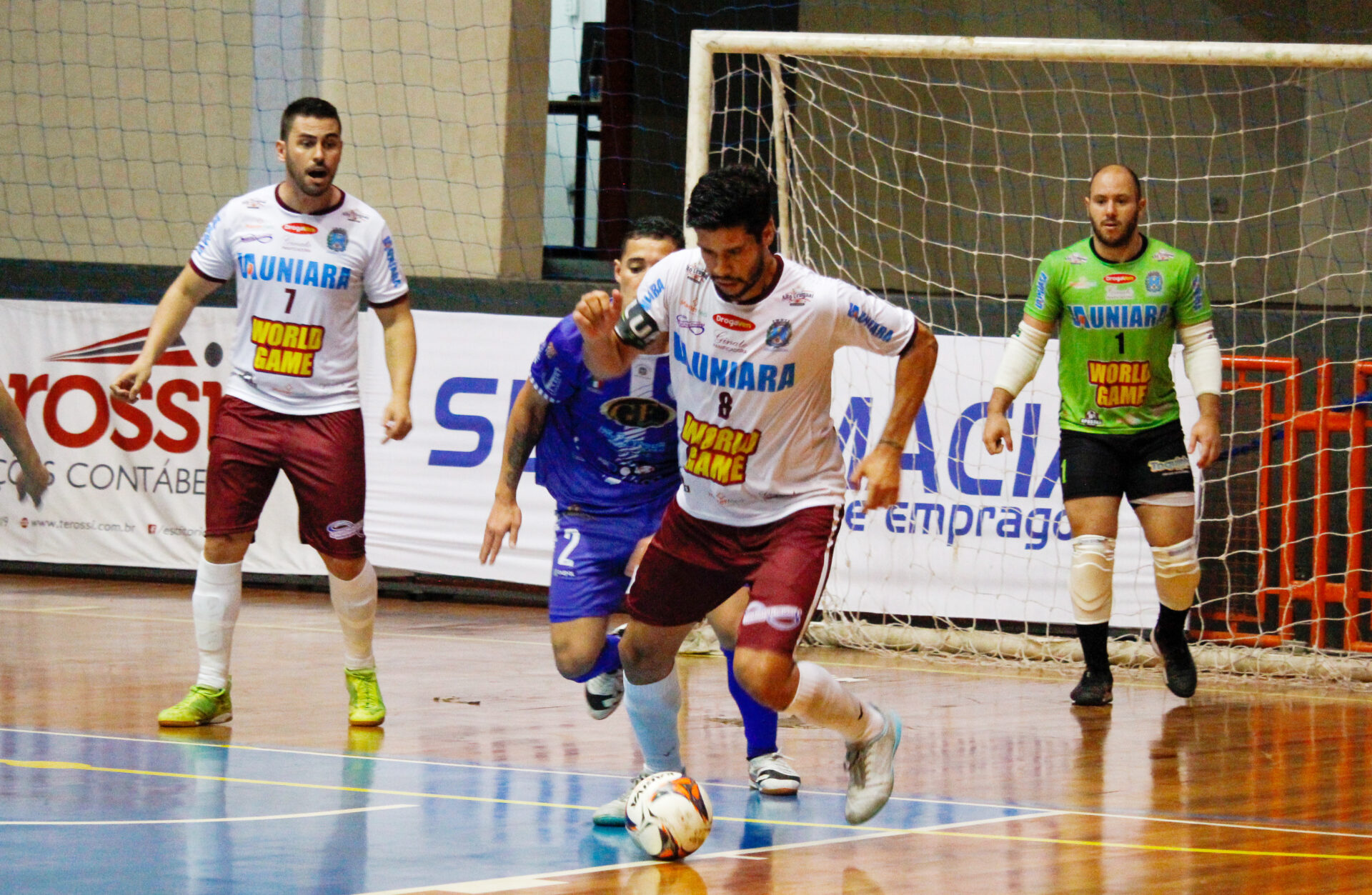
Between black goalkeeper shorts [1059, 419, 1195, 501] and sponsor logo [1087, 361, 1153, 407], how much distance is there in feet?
0.47

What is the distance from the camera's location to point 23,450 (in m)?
4.29

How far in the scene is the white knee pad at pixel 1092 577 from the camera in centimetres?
781

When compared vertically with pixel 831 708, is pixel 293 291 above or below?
above

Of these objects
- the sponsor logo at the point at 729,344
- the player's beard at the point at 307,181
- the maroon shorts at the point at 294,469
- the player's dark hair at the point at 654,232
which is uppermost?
the player's beard at the point at 307,181

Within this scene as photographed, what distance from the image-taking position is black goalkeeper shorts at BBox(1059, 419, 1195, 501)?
7688 mm

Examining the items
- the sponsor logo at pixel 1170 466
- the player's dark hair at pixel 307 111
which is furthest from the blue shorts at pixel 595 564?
the sponsor logo at pixel 1170 466

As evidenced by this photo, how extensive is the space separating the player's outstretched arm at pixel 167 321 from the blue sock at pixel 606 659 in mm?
1874

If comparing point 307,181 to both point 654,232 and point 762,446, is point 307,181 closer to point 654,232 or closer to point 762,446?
point 654,232

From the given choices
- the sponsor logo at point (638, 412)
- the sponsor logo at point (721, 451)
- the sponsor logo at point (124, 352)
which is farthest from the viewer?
the sponsor logo at point (124, 352)

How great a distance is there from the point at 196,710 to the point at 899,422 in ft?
9.72

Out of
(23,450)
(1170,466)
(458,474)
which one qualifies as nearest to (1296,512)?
(1170,466)

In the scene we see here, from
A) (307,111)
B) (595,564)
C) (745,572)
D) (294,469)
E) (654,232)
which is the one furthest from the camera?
(294,469)

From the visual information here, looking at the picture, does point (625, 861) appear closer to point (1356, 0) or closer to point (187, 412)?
point (187, 412)

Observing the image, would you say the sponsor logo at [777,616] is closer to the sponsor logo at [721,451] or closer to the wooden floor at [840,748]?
the sponsor logo at [721,451]
